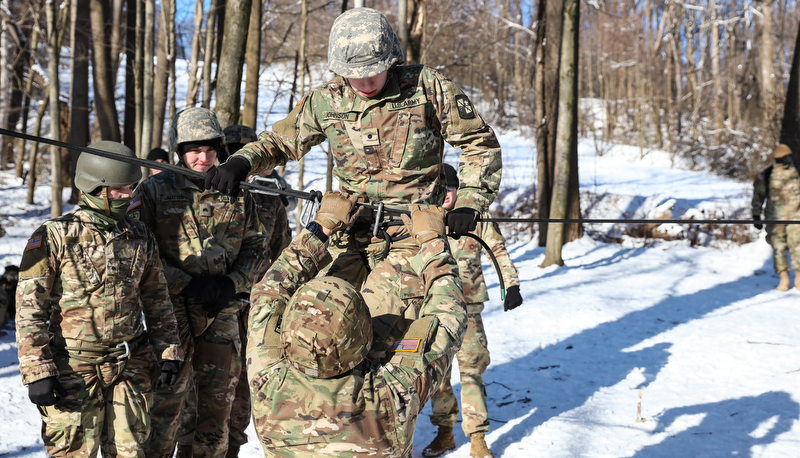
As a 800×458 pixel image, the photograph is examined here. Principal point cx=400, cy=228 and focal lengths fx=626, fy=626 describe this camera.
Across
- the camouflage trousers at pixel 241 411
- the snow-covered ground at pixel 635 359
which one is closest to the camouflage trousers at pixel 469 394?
the snow-covered ground at pixel 635 359

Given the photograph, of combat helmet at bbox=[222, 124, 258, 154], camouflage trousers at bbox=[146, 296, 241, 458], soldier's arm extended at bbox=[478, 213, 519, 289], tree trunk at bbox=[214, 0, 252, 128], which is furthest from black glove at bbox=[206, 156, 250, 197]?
tree trunk at bbox=[214, 0, 252, 128]

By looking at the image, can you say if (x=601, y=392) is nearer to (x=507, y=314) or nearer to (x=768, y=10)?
(x=507, y=314)

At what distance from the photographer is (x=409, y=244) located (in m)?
2.78

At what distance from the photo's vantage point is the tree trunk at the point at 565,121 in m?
9.82

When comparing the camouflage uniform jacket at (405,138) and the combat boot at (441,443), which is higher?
the camouflage uniform jacket at (405,138)

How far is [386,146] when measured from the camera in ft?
9.32

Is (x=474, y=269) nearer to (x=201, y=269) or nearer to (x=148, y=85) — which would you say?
(x=201, y=269)

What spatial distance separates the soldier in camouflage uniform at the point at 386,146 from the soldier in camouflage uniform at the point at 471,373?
4.24 feet

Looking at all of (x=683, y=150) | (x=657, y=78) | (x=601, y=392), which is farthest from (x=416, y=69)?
(x=657, y=78)

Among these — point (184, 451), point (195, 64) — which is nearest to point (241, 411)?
point (184, 451)

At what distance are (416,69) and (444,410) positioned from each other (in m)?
2.44

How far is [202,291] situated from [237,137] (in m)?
1.45

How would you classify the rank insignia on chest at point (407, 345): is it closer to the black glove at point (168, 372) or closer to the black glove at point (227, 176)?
the black glove at point (227, 176)

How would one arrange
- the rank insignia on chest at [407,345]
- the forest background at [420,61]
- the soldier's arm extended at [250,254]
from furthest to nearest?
the forest background at [420,61]
the soldier's arm extended at [250,254]
the rank insignia on chest at [407,345]
